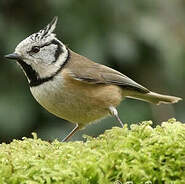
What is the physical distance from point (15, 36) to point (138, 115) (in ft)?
5.33

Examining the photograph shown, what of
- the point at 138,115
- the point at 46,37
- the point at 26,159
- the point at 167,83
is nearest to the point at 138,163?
the point at 26,159

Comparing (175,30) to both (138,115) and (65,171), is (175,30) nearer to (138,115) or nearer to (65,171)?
(138,115)

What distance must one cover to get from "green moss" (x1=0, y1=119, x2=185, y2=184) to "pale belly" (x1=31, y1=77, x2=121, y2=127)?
4.33ft

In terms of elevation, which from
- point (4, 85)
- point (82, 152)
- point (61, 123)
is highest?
point (82, 152)

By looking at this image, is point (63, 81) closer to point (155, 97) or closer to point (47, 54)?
point (47, 54)

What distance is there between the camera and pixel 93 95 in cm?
438

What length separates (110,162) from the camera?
103 inches

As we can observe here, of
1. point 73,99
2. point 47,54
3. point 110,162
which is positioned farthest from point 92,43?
point 110,162

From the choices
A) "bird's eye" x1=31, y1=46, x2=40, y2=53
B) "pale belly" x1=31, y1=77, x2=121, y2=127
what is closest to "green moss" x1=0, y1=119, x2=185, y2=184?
"pale belly" x1=31, y1=77, x2=121, y2=127

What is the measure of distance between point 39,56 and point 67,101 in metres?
0.49

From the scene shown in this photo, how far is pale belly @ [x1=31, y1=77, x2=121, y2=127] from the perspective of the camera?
4.24 m

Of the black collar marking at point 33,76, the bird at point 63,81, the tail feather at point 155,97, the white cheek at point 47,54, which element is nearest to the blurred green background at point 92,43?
the tail feather at point 155,97

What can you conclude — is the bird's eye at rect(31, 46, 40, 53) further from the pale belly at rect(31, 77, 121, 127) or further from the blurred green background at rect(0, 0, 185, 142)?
the blurred green background at rect(0, 0, 185, 142)

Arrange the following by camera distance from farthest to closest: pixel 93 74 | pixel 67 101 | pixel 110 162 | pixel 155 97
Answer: pixel 155 97 → pixel 93 74 → pixel 67 101 → pixel 110 162
